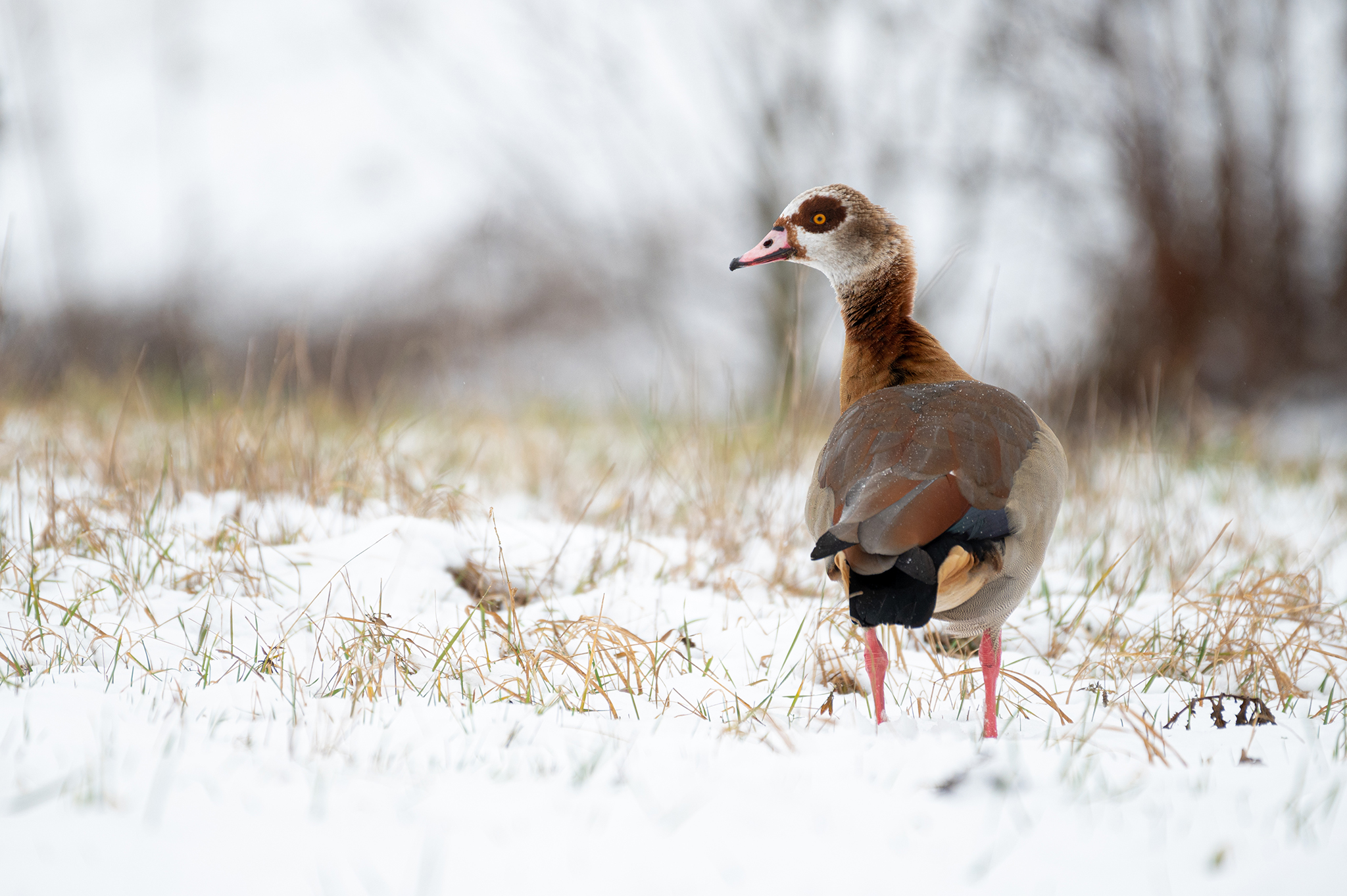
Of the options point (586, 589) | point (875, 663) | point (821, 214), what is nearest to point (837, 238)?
point (821, 214)

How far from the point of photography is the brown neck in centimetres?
316

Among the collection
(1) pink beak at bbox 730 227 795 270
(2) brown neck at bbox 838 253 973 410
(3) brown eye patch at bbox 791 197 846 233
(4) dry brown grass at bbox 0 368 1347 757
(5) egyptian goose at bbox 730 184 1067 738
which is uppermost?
(3) brown eye patch at bbox 791 197 846 233

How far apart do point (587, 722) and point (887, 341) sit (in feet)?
5.91

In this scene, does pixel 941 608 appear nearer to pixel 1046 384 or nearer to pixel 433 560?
pixel 433 560

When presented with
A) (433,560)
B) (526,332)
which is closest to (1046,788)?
(433,560)

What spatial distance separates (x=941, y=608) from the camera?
95.1 inches

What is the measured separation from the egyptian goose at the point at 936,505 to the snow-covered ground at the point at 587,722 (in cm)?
27

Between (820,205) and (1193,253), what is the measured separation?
21.6ft

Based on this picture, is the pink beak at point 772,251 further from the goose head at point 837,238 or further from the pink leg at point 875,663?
the pink leg at point 875,663

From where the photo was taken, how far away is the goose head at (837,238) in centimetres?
350

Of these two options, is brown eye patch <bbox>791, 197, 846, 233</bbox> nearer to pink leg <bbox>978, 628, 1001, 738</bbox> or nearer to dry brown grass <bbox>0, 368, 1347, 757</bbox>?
dry brown grass <bbox>0, 368, 1347, 757</bbox>

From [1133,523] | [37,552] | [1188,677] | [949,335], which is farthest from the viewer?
[949,335]

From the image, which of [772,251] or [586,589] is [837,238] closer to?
[772,251]

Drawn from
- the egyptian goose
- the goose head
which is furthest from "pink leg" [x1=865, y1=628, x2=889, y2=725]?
the goose head
